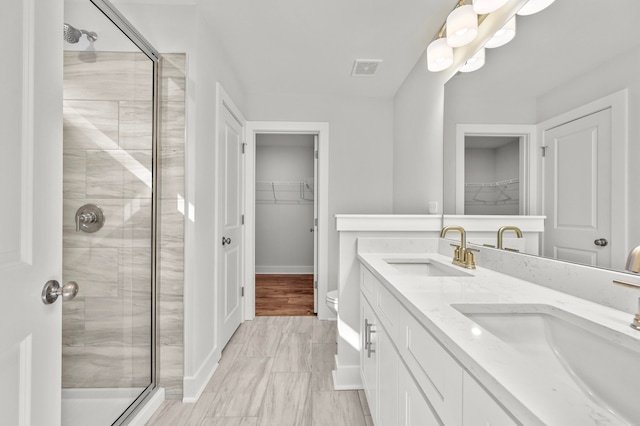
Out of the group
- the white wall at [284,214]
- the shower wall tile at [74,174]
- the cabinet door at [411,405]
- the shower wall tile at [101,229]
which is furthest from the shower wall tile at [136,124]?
the white wall at [284,214]

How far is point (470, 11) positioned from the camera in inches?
67.6

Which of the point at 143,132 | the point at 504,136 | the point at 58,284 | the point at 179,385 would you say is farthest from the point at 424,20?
the point at 179,385

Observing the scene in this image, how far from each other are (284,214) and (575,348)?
5.04 meters

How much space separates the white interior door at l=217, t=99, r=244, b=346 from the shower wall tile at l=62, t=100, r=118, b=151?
791 mm

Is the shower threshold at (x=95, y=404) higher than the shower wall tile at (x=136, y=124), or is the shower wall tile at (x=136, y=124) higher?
the shower wall tile at (x=136, y=124)

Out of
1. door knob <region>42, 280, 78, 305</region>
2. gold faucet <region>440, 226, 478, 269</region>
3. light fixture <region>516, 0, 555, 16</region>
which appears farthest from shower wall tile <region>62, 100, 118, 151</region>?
light fixture <region>516, 0, 555, 16</region>

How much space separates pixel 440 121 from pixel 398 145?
3.69 feet

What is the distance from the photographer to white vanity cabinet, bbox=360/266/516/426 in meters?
0.58

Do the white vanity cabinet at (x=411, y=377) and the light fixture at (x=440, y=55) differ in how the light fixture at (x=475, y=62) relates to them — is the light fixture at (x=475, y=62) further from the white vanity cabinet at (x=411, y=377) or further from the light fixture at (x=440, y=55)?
the white vanity cabinet at (x=411, y=377)

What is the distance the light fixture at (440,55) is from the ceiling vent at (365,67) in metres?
0.66

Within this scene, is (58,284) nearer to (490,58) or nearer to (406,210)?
(490,58)

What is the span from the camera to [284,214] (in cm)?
561

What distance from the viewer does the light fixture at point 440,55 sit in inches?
80.2

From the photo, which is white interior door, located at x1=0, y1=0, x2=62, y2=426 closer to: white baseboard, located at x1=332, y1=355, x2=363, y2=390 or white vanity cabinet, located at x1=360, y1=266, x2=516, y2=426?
white vanity cabinet, located at x1=360, y1=266, x2=516, y2=426
